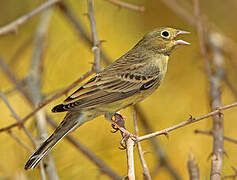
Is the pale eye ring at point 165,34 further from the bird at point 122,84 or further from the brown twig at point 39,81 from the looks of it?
the brown twig at point 39,81

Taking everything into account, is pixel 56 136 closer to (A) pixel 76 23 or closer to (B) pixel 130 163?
(B) pixel 130 163

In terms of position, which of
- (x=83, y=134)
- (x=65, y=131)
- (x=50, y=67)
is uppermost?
(x=50, y=67)

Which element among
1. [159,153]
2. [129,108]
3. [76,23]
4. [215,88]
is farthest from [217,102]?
[76,23]

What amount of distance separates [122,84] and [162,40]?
0.70 m

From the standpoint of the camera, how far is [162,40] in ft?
16.3

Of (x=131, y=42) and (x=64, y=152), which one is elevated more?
(x=131, y=42)

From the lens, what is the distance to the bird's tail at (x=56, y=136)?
3.80m

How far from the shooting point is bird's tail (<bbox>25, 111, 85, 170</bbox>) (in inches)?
150

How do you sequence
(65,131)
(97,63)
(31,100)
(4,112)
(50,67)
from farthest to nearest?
(50,67), (4,112), (31,100), (97,63), (65,131)

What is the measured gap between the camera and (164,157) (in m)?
5.45

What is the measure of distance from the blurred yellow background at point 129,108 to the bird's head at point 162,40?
0.84 metres

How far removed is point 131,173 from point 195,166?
0.53 meters

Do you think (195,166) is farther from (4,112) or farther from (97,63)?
(4,112)

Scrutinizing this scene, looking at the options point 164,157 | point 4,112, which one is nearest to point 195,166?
point 164,157
